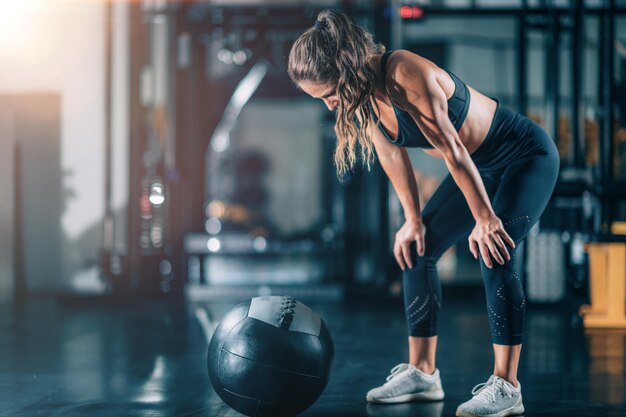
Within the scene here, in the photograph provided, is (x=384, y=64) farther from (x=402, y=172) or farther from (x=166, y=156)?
(x=166, y=156)

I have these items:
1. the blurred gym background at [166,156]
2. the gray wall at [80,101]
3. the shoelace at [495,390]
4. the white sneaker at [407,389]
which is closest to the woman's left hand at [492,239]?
the shoelace at [495,390]

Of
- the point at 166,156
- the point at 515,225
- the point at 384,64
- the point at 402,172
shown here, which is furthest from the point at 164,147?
the point at 515,225

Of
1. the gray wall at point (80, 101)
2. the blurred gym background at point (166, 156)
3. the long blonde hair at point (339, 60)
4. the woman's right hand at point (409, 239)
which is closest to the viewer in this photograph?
the long blonde hair at point (339, 60)

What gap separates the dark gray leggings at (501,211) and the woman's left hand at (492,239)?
1.4 inches

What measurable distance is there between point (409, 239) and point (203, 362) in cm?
118

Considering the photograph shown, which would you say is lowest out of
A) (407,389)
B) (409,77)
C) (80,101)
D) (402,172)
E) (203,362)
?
(203,362)

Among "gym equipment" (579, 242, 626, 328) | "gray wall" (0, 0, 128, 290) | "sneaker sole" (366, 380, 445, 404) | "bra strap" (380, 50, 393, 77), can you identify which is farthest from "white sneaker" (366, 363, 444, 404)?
"gray wall" (0, 0, 128, 290)

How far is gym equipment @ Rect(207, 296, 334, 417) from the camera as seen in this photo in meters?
1.67

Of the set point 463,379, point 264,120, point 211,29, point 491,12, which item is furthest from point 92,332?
point 264,120

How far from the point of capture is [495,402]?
182 centimetres

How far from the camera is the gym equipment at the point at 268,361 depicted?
167 centimetres

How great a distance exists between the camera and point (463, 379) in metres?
2.34

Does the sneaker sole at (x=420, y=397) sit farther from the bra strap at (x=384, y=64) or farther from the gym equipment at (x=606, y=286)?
the gym equipment at (x=606, y=286)

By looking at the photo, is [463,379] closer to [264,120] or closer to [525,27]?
[525,27]
